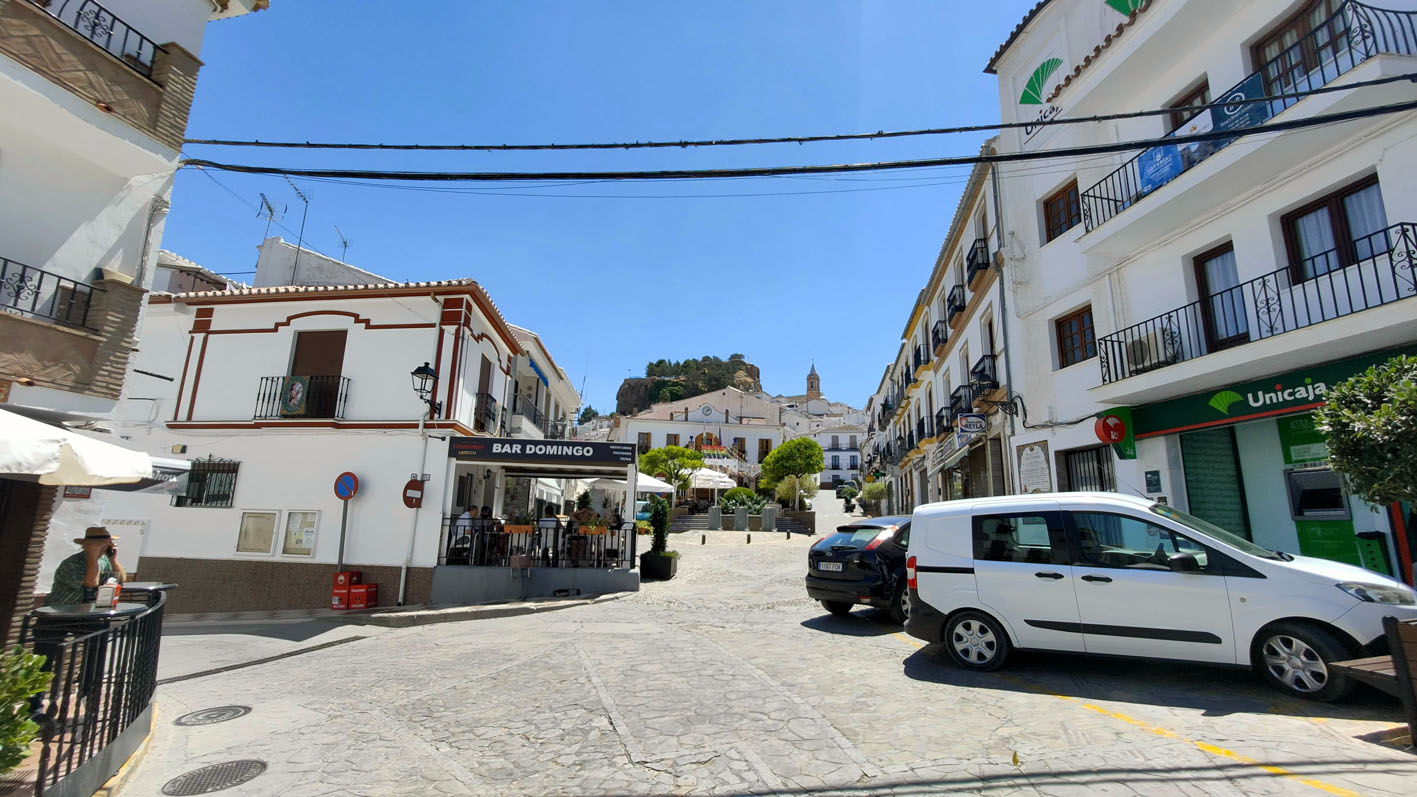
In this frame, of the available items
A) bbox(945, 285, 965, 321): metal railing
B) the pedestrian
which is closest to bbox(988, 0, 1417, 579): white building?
bbox(945, 285, 965, 321): metal railing

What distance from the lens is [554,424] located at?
25.3m

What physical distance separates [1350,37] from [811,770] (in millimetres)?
10795

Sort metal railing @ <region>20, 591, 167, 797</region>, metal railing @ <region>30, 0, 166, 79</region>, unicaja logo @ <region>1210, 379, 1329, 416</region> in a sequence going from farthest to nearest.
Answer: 1. unicaja logo @ <region>1210, 379, 1329, 416</region>
2. metal railing @ <region>30, 0, 166, 79</region>
3. metal railing @ <region>20, 591, 167, 797</region>

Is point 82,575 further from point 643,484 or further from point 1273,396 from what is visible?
point 1273,396

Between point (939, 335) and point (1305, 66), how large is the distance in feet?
42.3

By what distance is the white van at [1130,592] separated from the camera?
16.9 ft

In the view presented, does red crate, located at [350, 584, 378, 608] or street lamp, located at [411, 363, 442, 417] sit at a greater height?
street lamp, located at [411, 363, 442, 417]

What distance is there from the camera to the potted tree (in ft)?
52.1

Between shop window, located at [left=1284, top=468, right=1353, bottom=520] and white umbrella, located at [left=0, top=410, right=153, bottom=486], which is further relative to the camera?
shop window, located at [left=1284, top=468, right=1353, bottom=520]

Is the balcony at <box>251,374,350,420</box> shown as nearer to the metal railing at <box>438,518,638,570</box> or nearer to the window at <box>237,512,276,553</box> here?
the window at <box>237,512,276,553</box>

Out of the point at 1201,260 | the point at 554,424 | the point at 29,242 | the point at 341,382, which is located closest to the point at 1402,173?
the point at 1201,260

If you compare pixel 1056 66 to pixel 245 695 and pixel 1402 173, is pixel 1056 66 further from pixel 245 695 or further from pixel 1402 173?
pixel 245 695

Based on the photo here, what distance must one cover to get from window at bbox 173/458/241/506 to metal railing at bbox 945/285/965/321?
1853 cm

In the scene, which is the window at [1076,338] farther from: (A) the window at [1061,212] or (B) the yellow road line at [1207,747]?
(B) the yellow road line at [1207,747]
